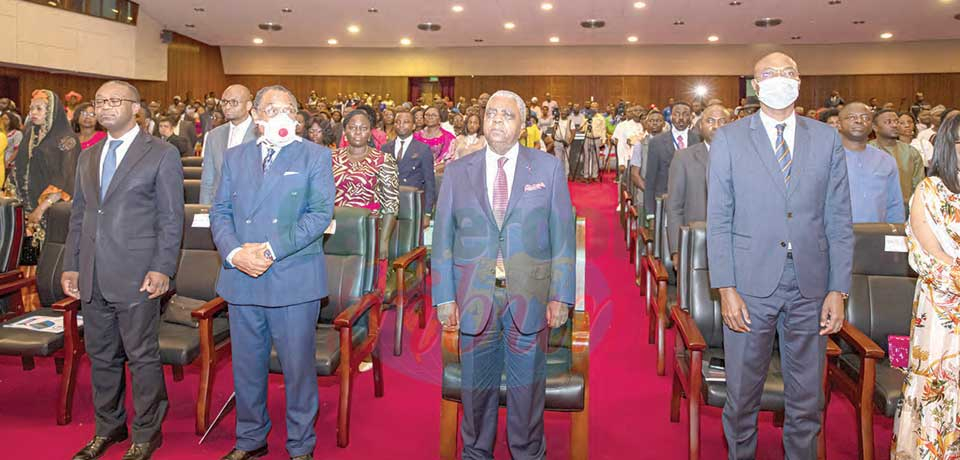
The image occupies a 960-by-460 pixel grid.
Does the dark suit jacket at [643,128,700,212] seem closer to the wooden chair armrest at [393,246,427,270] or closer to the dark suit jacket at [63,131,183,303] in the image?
the wooden chair armrest at [393,246,427,270]

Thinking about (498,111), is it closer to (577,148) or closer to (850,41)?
(577,148)

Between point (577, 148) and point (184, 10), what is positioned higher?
point (184, 10)

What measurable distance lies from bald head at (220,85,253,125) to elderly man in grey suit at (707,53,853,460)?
117 inches

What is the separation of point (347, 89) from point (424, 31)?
A: 4.84 metres

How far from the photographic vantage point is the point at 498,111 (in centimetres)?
246

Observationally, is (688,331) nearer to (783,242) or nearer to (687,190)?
(783,242)

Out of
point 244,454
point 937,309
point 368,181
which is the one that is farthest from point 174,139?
point 937,309

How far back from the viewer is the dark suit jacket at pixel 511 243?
2490mm

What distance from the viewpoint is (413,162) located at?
5.59 meters

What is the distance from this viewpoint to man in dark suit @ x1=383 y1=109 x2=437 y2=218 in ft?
18.4

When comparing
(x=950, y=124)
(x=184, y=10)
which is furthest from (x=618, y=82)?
(x=950, y=124)

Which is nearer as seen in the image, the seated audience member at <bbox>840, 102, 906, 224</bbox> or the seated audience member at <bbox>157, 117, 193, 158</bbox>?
the seated audience member at <bbox>840, 102, 906, 224</bbox>

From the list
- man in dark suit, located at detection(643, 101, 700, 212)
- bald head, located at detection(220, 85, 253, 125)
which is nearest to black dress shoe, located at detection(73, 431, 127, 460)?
bald head, located at detection(220, 85, 253, 125)

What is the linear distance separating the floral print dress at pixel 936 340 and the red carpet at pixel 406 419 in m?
0.70
